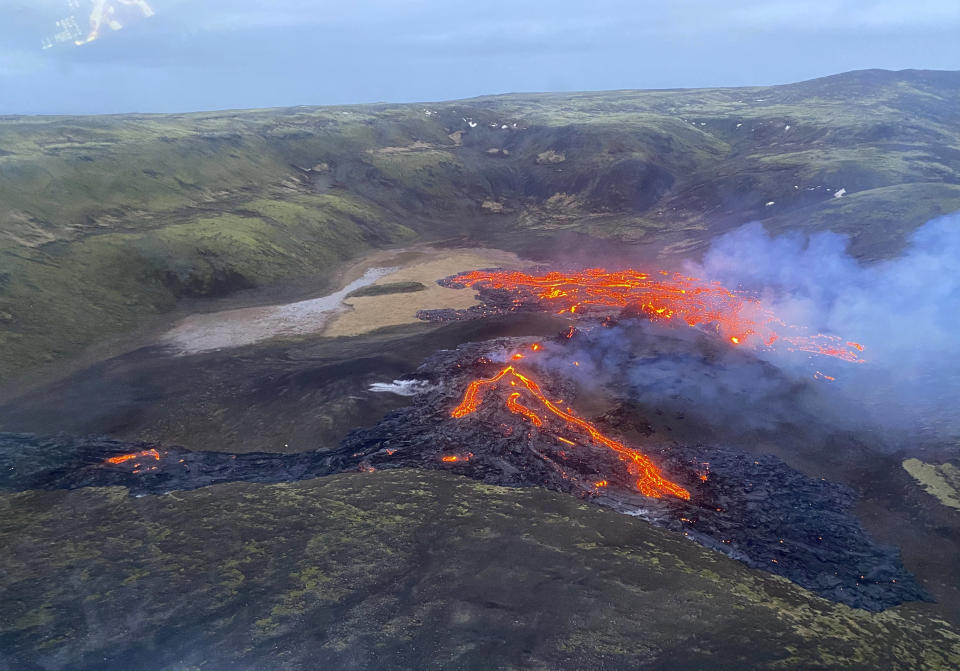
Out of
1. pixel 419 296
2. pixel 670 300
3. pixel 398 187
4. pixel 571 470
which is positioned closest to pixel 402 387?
pixel 571 470

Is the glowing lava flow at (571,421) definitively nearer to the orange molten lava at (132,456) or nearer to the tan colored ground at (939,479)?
the tan colored ground at (939,479)

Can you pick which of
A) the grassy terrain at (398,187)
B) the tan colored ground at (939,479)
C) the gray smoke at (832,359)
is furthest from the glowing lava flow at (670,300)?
the grassy terrain at (398,187)

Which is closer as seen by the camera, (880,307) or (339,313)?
(880,307)

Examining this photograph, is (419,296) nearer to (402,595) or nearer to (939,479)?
(402,595)

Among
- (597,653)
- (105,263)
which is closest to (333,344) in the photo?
(105,263)

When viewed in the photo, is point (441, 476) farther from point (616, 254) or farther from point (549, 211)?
point (549, 211)

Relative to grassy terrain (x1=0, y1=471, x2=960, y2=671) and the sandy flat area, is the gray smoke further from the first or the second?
the sandy flat area
